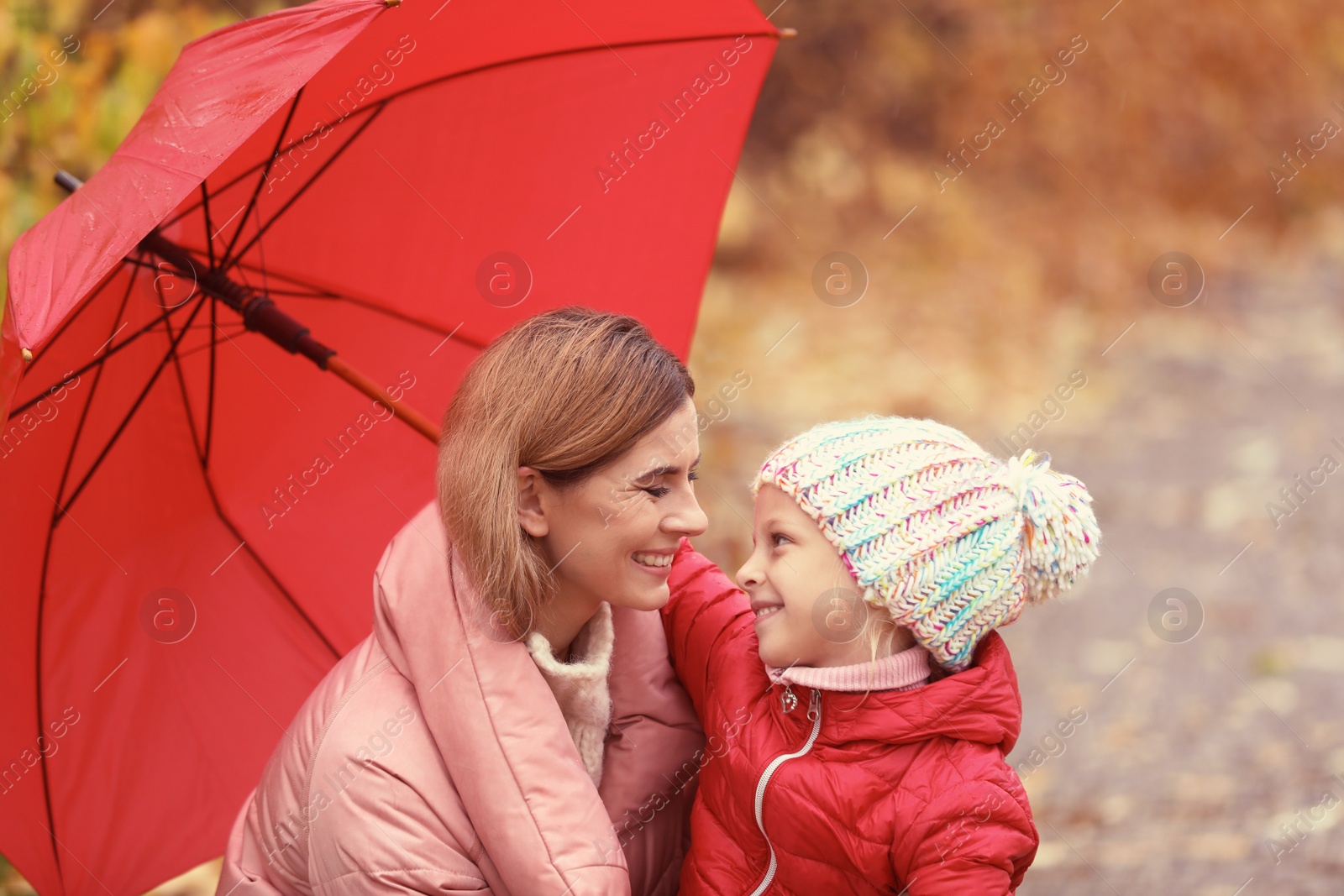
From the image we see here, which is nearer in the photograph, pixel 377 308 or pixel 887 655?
pixel 887 655

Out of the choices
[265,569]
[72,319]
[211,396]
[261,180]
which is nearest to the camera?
[72,319]

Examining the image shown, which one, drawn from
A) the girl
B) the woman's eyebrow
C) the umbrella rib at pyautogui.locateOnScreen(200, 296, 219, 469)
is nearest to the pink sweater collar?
the girl

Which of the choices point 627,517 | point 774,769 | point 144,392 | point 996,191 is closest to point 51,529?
point 144,392

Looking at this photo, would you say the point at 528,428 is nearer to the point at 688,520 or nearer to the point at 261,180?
the point at 688,520

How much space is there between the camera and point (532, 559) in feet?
7.53

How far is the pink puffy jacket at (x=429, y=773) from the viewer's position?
7.07 ft

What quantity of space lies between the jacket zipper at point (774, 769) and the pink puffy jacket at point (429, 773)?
0.82 feet

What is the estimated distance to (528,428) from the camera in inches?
88.0

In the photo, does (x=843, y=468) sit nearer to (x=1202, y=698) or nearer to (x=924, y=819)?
(x=924, y=819)

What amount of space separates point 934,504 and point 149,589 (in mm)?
1728

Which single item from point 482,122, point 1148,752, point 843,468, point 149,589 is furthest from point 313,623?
point 1148,752

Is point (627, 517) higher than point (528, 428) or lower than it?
lower

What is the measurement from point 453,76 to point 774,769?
169 cm

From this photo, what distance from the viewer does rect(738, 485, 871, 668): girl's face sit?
226 centimetres
